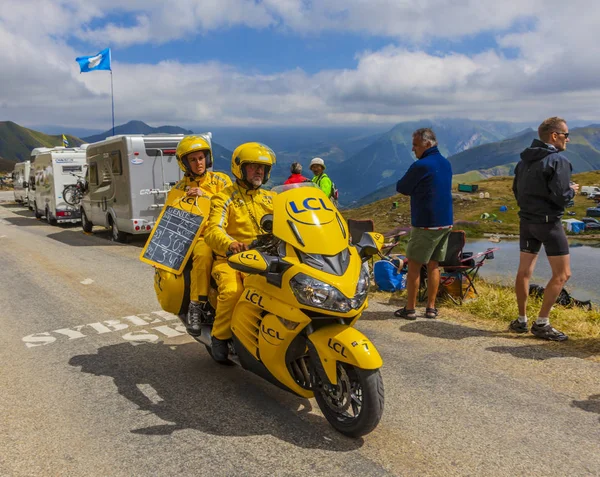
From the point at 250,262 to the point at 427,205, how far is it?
3.62 m

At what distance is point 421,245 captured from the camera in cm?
679

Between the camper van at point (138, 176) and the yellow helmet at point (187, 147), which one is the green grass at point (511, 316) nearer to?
the yellow helmet at point (187, 147)

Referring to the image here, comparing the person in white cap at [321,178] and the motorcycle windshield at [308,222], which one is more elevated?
the person in white cap at [321,178]

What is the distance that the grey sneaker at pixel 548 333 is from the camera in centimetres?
591

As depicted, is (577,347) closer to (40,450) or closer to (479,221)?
(40,450)

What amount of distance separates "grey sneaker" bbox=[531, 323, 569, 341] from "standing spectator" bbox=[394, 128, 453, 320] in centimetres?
134

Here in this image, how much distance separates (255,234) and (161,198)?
37.1ft

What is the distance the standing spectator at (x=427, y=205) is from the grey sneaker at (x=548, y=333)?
134 centimetres

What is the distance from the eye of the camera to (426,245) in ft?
22.2

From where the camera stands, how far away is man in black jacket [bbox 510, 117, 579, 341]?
5.82 metres

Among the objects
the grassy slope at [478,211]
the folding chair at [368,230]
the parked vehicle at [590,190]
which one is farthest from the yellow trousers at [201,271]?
the parked vehicle at [590,190]

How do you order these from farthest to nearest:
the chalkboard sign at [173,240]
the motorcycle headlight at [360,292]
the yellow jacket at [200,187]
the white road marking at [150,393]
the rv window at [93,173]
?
the rv window at [93,173]
the yellow jacket at [200,187]
the chalkboard sign at [173,240]
the white road marking at [150,393]
the motorcycle headlight at [360,292]

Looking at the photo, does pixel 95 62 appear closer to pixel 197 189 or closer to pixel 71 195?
pixel 71 195

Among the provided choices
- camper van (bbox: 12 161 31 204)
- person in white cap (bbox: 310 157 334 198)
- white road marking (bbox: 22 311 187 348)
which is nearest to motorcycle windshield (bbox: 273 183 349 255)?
white road marking (bbox: 22 311 187 348)
